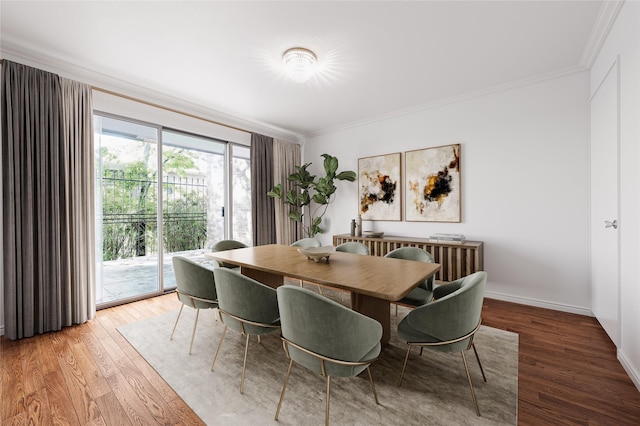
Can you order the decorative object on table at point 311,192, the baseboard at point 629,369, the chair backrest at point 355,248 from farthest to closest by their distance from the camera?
the decorative object on table at point 311,192, the chair backrest at point 355,248, the baseboard at point 629,369

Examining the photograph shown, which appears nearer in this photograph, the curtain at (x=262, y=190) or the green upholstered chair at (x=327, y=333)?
the green upholstered chair at (x=327, y=333)

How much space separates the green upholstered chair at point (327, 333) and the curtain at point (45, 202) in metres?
2.79

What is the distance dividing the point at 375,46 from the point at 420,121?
1841mm

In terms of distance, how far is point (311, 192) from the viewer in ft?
18.2

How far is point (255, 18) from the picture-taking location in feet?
7.18

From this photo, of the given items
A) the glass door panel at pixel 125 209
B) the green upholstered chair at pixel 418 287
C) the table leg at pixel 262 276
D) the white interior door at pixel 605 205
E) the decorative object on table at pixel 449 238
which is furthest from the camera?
the decorative object on table at pixel 449 238

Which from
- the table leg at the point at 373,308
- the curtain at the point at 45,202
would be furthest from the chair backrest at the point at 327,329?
the curtain at the point at 45,202

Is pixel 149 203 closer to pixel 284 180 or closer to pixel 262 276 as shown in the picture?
pixel 262 276

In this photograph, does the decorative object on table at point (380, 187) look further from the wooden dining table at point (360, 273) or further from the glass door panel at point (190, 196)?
the glass door panel at point (190, 196)

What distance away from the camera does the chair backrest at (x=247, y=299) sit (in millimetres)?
1703

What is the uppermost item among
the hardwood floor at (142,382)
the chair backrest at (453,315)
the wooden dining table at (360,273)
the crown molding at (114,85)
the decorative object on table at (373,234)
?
the crown molding at (114,85)

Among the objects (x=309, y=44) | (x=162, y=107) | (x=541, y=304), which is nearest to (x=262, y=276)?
(x=309, y=44)

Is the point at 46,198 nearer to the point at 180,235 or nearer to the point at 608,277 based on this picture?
the point at 180,235

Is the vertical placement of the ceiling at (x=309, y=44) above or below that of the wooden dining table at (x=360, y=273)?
above
